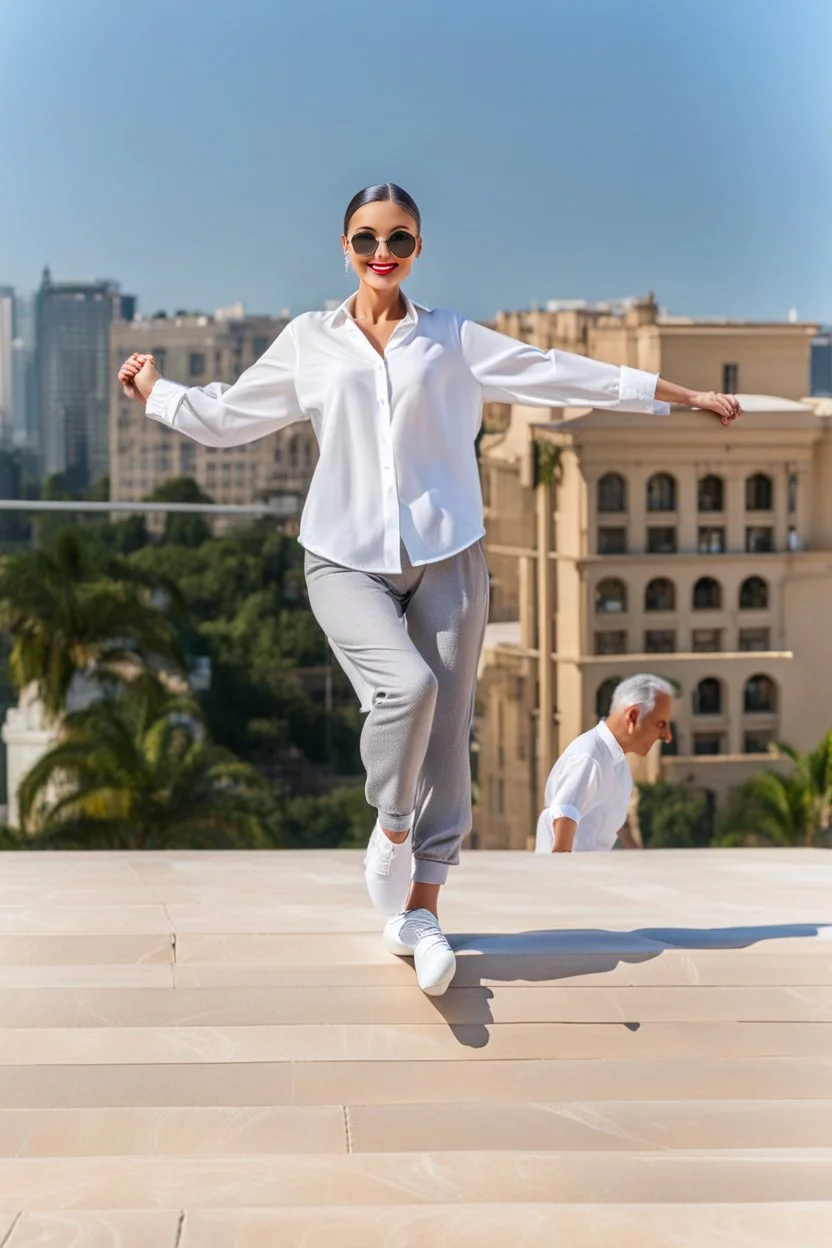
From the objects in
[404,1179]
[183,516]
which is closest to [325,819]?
[183,516]

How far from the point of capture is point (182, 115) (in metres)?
57.6

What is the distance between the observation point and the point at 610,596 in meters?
46.7

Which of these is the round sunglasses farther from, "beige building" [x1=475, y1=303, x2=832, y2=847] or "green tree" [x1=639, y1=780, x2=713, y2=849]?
"beige building" [x1=475, y1=303, x2=832, y2=847]

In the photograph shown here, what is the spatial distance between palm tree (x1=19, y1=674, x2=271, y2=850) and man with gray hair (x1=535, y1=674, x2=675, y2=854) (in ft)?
70.2

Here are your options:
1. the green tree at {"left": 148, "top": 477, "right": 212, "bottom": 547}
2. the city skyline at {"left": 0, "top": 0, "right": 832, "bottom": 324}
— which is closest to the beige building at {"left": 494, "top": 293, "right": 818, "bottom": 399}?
the city skyline at {"left": 0, "top": 0, "right": 832, "bottom": 324}

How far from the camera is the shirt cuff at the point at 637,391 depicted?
164 inches

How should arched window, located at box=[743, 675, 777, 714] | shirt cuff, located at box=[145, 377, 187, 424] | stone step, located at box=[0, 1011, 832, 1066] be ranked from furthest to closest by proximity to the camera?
arched window, located at box=[743, 675, 777, 714] < shirt cuff, located at box=[145, 377, 187, 424] < stone step, located at box=[0, 1011, 832, 1066]

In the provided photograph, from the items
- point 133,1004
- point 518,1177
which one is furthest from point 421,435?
point 518,1177

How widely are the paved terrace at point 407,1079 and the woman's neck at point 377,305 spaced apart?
4.13 feet

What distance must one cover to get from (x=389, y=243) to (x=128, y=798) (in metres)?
25.6

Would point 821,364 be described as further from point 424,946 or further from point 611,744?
point 424,946

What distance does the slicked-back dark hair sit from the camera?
4082mm

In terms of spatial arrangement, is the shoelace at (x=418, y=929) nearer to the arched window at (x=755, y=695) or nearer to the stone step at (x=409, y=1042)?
the stone step at (x=409, y=1042)

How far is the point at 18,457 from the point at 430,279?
1306 cm
